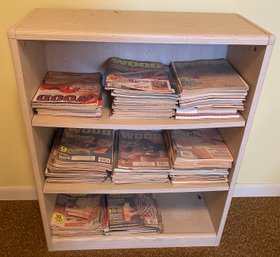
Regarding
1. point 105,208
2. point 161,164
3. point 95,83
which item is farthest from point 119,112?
point 105,208

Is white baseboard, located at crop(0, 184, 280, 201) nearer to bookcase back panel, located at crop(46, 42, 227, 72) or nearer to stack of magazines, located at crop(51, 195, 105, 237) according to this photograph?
stack of magazines, located at crop(51, 195, 105, 237)

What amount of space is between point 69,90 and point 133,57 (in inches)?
11.9

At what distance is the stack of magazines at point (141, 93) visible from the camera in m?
0.96

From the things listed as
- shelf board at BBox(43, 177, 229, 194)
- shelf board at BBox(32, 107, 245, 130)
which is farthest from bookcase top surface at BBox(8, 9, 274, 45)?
shelf board at BBox(43, 177, 229, 194)

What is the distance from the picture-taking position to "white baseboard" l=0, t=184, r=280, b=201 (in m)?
1.50

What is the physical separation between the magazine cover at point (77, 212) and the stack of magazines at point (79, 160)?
236mm

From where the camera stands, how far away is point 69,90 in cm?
102

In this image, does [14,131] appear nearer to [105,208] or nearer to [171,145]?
[105,208]

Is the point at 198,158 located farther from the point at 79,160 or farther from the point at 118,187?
the point at 79,160

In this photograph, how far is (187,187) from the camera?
3.73 feet

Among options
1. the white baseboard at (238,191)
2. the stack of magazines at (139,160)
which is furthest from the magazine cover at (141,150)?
the white baseboard at (238,191)

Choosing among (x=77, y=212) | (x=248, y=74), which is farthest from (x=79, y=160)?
(x=248, y=74)

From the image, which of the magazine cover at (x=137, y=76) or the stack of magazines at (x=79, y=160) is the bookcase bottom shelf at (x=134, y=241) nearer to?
the stack of magazines at (x=79, y=160)

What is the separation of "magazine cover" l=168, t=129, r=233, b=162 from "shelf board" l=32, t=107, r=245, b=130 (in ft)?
0.50
